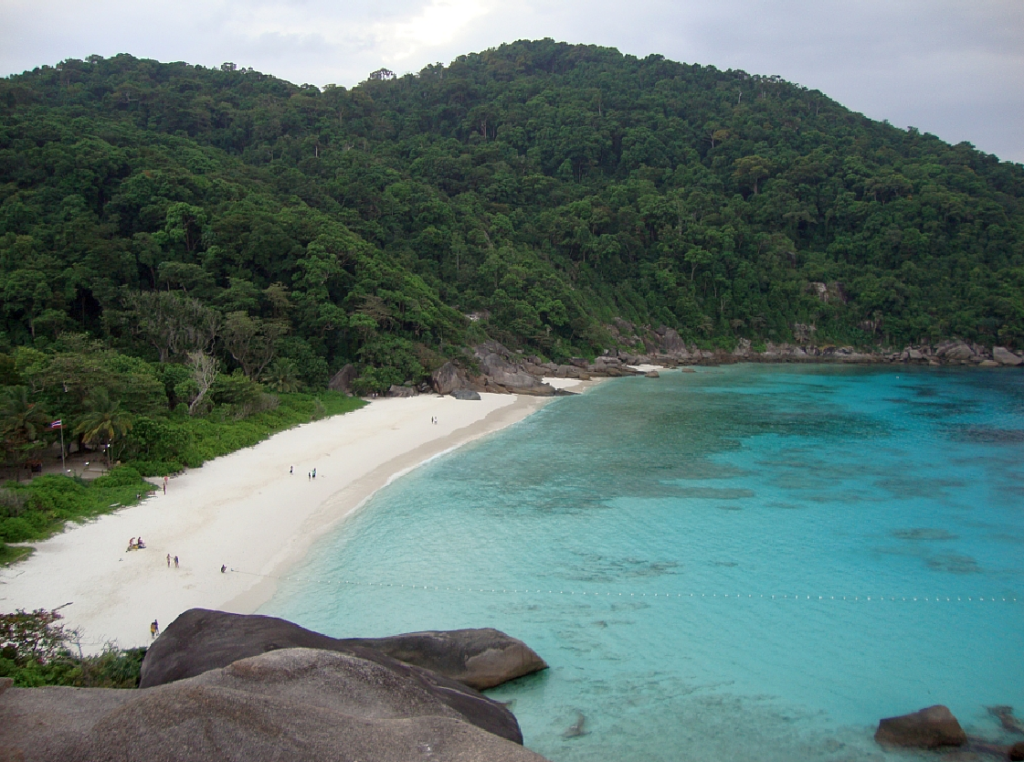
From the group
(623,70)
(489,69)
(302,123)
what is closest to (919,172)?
(623,70)

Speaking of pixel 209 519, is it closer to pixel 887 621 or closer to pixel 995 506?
pixel 887 621

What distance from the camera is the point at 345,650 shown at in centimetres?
977

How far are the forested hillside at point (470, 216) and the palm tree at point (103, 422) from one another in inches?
478

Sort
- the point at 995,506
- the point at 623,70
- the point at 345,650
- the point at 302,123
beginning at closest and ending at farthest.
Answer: the point at 345,650 → the point at 995,506 → the point at 302,123 → the point at 623,70

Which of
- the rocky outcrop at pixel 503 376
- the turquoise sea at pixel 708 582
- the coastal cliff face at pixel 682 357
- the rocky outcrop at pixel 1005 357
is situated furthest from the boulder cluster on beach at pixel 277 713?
the rocky outcrop at pixel 1005 357

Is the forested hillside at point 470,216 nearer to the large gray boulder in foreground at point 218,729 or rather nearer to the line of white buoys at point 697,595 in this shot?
the line of white buoys at point 697,595

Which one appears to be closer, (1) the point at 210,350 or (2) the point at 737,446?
(2) the point at 737,446

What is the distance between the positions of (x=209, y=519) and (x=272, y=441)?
9.68 m

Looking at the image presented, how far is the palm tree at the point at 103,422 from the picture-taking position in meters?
20.8

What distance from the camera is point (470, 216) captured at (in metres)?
67.6

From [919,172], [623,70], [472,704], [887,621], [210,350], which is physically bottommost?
[887,621]

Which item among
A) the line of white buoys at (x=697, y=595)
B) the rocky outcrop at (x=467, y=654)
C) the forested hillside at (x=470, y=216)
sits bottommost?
the line of white buoys at (x=697, y=595)

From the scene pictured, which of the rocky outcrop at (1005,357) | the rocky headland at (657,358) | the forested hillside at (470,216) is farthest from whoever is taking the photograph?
the rocky outcrop at (1005,357)

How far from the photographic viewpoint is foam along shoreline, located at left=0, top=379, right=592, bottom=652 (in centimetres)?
1355
